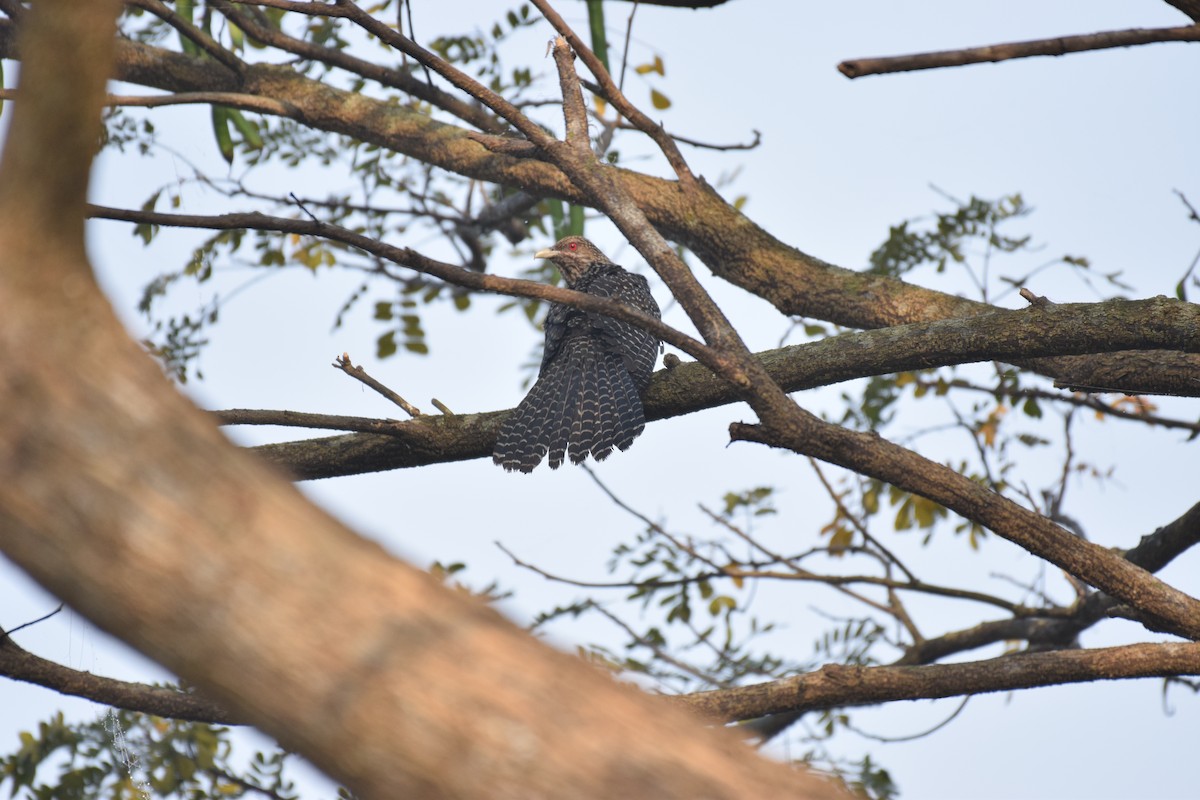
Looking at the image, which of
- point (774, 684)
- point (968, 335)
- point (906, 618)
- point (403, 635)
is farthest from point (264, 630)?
point (906, 618)

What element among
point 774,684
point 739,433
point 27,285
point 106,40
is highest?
point 739,433

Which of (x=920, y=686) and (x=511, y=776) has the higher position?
(x=920, y=686)

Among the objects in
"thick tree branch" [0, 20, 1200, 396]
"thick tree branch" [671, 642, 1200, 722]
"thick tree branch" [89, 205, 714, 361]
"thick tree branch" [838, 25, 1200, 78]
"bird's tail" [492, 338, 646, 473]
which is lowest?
"thick tree branch" [671, 642, 1200, 722]

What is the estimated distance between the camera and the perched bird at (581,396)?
4.27m

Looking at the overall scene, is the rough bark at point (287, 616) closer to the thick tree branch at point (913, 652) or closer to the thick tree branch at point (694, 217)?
the thick tree branch at point (913, 652)

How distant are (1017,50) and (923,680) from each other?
1.83 meters

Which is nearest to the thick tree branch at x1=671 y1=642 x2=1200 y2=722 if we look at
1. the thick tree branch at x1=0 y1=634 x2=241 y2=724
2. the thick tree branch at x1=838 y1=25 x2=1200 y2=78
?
the thick tree branch at x1=0 y1=634 x2=241 y2=724

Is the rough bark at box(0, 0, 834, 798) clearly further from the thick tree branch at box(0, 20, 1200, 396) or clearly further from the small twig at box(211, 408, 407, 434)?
the thick tree branch at box(0, 20, 1200, 396)

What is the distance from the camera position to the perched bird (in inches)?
168

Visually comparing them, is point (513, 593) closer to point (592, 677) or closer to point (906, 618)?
point (906, 618)

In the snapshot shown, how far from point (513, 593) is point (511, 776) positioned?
13.4 ft

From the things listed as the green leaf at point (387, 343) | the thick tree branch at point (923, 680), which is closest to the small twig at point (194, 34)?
the green leaf at point (387, 343)

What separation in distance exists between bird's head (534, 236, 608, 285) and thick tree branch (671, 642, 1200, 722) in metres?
4.44

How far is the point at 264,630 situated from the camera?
1.20 metres
